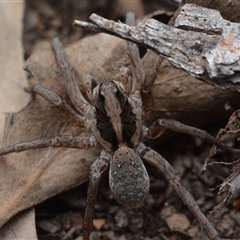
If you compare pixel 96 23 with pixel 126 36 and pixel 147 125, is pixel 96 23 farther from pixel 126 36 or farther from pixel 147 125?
pixel 147 125

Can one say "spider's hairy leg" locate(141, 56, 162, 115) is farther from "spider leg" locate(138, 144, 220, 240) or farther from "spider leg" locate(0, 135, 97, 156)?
"spider leg" locate(0, 135, 97, 156)

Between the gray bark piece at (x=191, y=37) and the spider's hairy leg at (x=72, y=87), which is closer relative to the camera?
the gray bark piece at (x=191, y=37)

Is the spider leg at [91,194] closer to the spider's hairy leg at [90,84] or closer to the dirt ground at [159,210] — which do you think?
the dirt ground at [159,210]

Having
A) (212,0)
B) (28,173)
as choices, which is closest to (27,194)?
(28,173)

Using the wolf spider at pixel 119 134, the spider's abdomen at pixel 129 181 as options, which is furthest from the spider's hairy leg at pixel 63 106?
the spider's abdomen at pixel 129 181

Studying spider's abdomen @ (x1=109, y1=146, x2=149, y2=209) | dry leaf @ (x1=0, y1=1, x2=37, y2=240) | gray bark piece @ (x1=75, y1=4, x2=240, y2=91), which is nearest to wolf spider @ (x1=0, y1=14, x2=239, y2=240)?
spider's abdomen @ (x1=109, y1=146, x2=149, y2=209)

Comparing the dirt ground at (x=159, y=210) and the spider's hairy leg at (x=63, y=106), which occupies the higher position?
the spider's hairy leg at (x=63, y=106)

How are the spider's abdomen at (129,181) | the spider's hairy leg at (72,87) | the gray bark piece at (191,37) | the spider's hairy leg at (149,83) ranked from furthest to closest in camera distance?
the spider's hairy leg at (72,87) < the spider's hairy leg at (149,83) < the spider's abdomen at (129,181) < the gray bark piece at (191,37)

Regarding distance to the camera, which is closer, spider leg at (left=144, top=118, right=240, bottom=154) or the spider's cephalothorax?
the spider's cephalothorax
